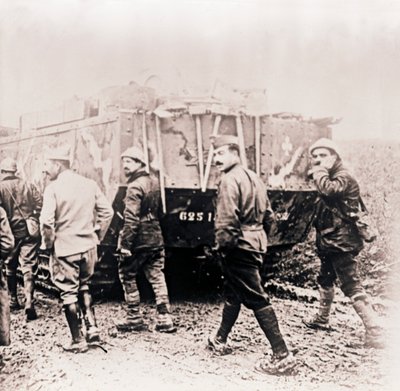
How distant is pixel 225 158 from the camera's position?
4.08m

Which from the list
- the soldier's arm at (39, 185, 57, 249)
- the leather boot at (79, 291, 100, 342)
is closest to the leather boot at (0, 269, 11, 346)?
the soldier's arm at (39, 185, 57, 249)

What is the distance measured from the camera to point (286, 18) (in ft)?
13.9

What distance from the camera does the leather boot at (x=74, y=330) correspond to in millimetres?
4219

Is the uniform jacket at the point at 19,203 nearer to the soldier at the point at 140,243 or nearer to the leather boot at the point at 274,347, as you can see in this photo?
the soldier at the point at 140,243

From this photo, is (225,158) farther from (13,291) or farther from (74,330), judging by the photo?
(13,291)

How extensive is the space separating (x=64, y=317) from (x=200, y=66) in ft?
6.87

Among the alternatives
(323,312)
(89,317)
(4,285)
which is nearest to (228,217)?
(323,312)

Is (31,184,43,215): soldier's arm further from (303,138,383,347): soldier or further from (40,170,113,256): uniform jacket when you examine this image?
(303,138,383,347): soldier

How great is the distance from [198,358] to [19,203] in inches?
70.2

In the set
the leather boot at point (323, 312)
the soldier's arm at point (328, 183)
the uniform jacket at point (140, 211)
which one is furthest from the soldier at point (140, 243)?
the soldier's arm at point (328, 183)

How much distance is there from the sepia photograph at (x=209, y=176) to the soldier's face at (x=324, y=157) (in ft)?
0.05

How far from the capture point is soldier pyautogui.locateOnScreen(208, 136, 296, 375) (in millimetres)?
3928

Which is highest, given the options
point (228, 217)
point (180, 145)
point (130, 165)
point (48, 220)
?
point (180, 145)

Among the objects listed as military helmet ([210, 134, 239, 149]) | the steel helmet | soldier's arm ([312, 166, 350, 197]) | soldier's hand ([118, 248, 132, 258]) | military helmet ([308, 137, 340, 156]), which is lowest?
soldier's hand ([118, 248, 132, 258])
